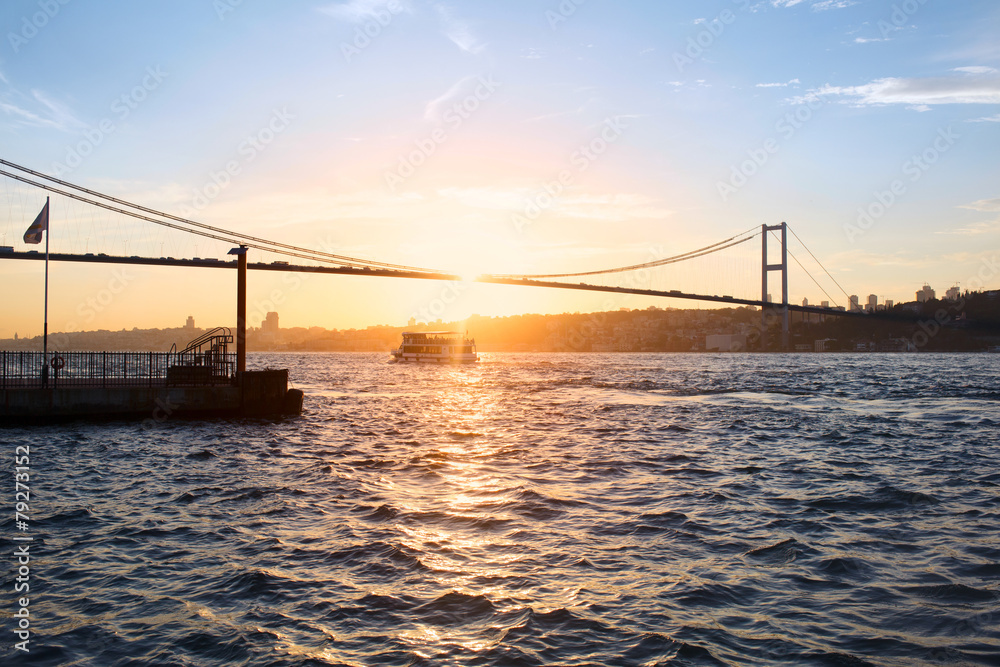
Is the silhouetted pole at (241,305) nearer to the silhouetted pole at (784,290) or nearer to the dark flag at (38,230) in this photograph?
the dark flag at (38,230)

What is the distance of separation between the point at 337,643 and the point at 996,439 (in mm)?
19883

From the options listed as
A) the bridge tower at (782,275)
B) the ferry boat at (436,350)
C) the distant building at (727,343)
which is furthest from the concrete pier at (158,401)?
the distant building at (727,343)

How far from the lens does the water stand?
5.62 metres

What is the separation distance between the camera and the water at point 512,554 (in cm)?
562

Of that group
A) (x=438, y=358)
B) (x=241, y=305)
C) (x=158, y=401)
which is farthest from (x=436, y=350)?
(x=158, y=401)

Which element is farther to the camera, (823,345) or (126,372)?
(823,345)

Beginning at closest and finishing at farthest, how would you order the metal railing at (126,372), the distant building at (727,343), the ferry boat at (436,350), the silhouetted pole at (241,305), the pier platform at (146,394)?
the pier platform at (146,394), the metal railing at (126,372), the silhouetted pole at (241,305), the ferry boat at (436,350), the distant building at (727,343)

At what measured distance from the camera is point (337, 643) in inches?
221

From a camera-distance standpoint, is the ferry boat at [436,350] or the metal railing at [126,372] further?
the ferry boat at [436,350]

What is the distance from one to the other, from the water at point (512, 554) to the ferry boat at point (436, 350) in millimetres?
78355

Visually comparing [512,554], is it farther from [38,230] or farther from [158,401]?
[38,230]

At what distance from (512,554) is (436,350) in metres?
88.7

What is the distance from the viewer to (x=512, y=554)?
317 inches

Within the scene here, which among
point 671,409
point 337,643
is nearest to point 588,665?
point 337,643
